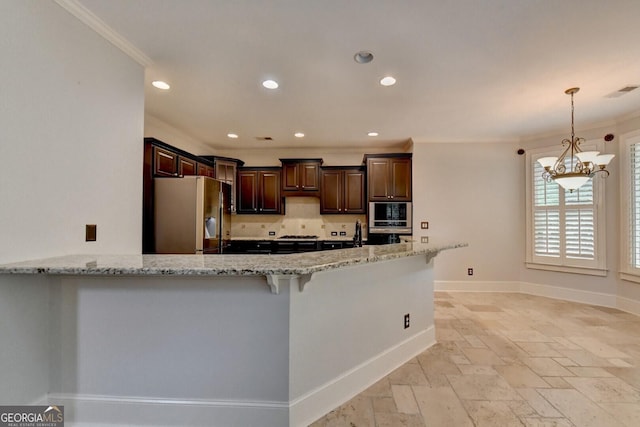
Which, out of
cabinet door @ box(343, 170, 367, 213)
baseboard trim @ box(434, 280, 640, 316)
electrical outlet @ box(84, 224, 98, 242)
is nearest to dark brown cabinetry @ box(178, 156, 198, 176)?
electrical outlet @ box(84, 224, 98, 242)

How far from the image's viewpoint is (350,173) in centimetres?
519

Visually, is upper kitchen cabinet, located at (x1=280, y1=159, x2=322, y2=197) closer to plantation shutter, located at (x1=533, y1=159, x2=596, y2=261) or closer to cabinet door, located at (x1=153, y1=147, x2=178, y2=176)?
cabinet door, located at (x1=153, y1=147, x2=178, y2=176)

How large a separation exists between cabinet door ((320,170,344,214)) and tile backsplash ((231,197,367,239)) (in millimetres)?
385

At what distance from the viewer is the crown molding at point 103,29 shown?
184cm

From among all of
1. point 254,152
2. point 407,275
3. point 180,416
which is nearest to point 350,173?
point 254,152

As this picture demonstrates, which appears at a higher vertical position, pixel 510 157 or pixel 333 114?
pixel 333 114

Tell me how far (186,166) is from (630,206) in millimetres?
5932

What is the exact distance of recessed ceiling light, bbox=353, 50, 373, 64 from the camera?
2.35m

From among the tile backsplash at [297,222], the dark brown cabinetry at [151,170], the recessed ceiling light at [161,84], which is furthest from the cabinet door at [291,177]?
the recessed ceiling light at [161,84]

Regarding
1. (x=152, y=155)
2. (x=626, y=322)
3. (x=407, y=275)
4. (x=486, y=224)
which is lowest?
(x=626, y=322)

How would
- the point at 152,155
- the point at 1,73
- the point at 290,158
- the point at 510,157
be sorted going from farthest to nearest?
the point at 290,158 < the point at 510,157 < the point at 152,155 < the point at 1,73

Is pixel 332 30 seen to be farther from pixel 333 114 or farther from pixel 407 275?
pixel 407 275

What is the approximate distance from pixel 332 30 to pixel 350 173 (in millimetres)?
3205

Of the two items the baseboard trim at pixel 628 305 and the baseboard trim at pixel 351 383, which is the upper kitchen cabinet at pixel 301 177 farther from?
the baseboard trim at pixel 628 305
